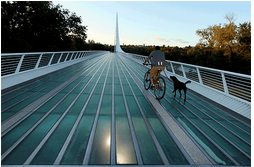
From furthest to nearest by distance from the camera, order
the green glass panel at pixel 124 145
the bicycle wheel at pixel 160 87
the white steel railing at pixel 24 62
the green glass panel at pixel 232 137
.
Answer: the white steel railing at pixel 24 62, the bicycle wheel at pixel 160 87, the green glass panel at pixel 232 137, the green glass panel at pixel 124 145

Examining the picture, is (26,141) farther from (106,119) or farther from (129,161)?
(129,161)

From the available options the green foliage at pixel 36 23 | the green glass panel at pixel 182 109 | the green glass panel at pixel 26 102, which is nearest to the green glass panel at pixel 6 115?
the green glass panel at pixel 26 102

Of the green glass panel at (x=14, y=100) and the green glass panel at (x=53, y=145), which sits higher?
the green glass panel at (x=14, y=100)

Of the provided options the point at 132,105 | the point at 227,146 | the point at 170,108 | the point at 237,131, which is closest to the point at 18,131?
the point at 132,105

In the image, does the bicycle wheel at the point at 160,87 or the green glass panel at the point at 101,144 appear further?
the bicycle wheel at the point at 160,87

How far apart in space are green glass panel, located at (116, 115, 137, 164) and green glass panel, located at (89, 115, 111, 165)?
0.55ft

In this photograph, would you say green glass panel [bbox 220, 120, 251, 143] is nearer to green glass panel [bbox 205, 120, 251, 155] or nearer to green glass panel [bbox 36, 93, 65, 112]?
green glass panel [bbox 205, 120, 251, 155]

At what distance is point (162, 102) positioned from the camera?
15.5 ft

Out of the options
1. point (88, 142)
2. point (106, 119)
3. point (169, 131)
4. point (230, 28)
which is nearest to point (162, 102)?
point (169, 131)

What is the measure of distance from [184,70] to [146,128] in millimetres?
5111

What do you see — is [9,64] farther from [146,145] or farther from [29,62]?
[146,145]

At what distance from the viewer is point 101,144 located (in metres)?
2.49

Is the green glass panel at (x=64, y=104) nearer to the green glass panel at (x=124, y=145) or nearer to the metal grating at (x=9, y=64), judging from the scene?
the green glass panel at (x=124, y=145)

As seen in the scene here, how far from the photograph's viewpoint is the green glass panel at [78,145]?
2.12 metres
